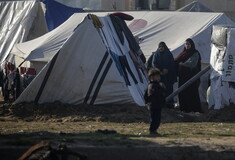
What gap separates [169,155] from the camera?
31.0 feet

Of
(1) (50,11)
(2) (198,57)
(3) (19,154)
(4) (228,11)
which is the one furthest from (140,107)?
(4) (228,11)

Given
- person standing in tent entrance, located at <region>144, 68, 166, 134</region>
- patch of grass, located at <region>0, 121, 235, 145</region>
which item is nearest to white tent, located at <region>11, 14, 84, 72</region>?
patch of grass, located at <region>0, 121, 235, 145</region>

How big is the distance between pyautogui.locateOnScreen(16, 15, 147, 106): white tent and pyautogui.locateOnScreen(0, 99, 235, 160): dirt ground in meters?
0.26

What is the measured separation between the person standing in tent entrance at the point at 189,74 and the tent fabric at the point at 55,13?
7.31 metres

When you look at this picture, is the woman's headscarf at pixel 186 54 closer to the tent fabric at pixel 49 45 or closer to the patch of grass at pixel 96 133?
the tent fabric at pixel 49 45

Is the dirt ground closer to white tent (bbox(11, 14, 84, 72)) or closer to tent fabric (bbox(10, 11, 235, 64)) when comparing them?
white tent (bbox(11, 14, 84, 72))

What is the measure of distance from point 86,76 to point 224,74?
270 centimetres

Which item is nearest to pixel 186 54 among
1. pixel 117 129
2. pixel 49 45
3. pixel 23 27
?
pixel 49 45

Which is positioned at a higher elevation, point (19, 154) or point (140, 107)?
point (19, 154)

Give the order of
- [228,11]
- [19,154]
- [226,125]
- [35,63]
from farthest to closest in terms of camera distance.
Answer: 1. [228,11]
2. [35,63]
3. [226,125]
4. [19,154]

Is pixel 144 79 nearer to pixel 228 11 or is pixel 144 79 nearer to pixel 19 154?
pixel 19 154

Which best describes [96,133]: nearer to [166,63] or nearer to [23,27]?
[166,63]

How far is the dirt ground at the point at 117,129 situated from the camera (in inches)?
376

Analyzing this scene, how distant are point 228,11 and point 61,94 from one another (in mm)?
18290
